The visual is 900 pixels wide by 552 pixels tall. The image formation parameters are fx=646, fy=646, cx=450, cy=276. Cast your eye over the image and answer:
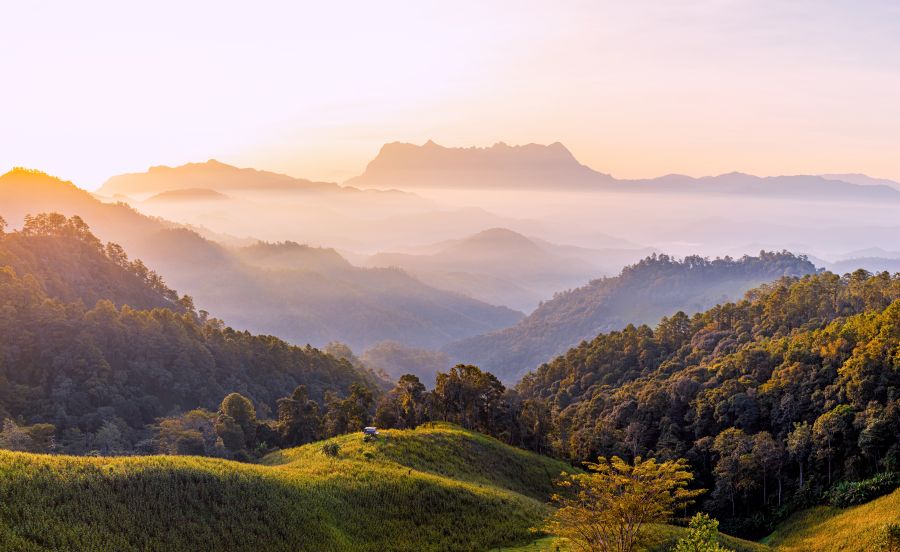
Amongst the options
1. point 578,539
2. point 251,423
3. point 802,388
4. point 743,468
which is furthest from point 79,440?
point 802,388

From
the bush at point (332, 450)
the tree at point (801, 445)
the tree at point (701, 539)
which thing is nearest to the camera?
the tree at point (701, 539)

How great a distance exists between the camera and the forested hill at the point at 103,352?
8480 centimetres

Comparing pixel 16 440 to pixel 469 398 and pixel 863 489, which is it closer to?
pixel 469 398

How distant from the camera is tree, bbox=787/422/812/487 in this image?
63656 millimetres

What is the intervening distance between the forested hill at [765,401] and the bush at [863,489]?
0.41 metres

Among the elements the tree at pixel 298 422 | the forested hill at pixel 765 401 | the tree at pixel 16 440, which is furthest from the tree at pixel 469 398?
the tree at pixel 16 440

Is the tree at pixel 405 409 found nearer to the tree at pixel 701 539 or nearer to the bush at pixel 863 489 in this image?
the bush at pixel 863 489

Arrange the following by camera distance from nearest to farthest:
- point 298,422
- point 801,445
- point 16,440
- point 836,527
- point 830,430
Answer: point 836,527 → point 16,440 → point 830,430 → point 801,445 → point 298,422

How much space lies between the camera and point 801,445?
63594 millimetres

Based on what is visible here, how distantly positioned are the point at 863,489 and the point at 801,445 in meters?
8.31

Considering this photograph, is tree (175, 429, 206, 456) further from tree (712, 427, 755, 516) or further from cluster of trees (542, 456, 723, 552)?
tree (712, 427, 755, 516)

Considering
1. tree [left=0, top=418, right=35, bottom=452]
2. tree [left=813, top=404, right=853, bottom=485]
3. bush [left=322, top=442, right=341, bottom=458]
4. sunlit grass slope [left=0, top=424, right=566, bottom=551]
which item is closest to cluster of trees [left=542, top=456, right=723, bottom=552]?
sunlit grass slope [left=0, top=424, right=566, bottom=551]

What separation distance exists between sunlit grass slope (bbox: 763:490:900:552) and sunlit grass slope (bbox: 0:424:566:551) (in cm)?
2120

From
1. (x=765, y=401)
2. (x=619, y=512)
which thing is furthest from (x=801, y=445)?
(x=619, y=512)
